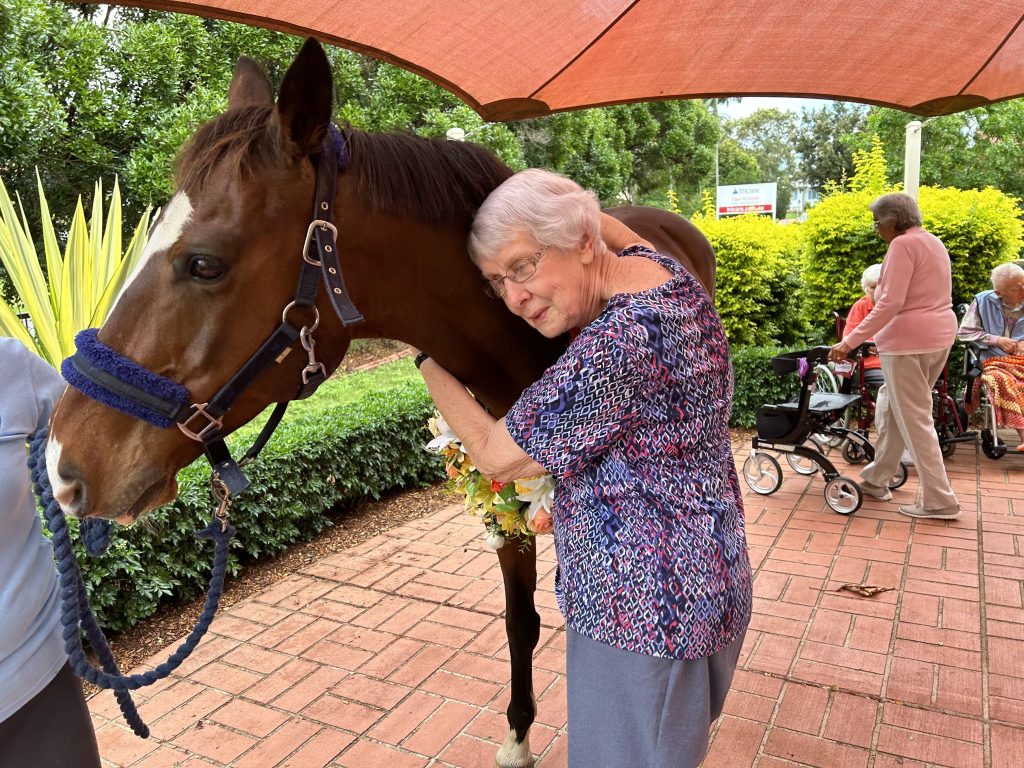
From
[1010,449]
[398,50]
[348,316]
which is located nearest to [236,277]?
[348,316]

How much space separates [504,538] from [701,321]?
1065 millimetres

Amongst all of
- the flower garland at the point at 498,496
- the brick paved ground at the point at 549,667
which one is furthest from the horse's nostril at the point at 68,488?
the brick paved ground at the point at 549,667

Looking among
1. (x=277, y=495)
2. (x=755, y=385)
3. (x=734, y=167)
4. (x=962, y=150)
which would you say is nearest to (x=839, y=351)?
(x=755, y=385)

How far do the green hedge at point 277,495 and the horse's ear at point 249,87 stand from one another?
2.59 metres

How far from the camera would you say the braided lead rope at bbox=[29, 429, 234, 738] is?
128cm

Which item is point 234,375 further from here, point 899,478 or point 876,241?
point 876,241

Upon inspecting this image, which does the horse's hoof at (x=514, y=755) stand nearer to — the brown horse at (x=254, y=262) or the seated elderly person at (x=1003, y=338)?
the brown horse at (x=254, y=262)

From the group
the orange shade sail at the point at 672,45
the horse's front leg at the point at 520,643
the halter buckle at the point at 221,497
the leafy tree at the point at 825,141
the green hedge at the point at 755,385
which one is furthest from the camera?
the leafy tree at the point at 825,141

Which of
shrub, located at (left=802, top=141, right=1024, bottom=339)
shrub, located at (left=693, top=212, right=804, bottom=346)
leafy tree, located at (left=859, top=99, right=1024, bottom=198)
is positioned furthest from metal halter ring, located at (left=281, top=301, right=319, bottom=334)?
leafy tree, located at (left=859, top=99, right=1024, bottom=198)

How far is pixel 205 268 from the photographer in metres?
1.21

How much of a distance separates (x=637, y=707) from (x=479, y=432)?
0.62m

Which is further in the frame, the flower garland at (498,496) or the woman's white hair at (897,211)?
the woman's white hair at (897,211)

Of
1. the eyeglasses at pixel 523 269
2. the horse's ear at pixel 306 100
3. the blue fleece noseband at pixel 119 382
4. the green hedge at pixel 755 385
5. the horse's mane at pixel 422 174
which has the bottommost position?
the green hedge at pixel 755 385

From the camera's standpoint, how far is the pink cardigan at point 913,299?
14.3 feet
